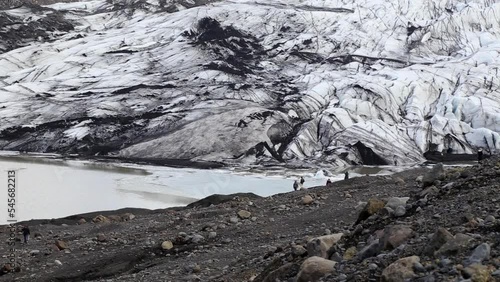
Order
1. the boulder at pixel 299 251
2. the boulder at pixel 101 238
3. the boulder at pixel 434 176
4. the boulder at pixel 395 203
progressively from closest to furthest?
the boulder at pixel 299 251
the boulder at pixel 395 203
the boulder at pixel 434 176
the boulder at pixel 101 238

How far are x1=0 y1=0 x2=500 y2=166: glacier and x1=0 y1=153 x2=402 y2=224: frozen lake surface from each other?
3.57 meters

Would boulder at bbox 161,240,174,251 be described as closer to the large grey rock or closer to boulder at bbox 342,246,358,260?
boulder at bbox 342,246,358,260

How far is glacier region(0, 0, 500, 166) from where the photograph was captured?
3741 centimetres

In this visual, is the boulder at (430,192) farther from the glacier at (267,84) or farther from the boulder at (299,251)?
the glacier at (267,84)

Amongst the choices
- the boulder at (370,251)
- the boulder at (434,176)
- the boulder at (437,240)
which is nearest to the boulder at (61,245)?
the boulder at (434,176)

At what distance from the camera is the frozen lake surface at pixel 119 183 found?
76.6 feet

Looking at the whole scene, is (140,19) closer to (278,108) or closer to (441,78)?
(278,108)

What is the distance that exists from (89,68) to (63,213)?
32107 millimetres

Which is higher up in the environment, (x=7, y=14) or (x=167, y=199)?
(x=7, y=14)

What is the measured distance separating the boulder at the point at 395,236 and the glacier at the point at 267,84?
31.0 m

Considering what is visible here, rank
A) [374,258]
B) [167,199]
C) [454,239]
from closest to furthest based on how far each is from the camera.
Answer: [454,239], [374,258], [167,199]

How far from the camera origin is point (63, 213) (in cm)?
2170

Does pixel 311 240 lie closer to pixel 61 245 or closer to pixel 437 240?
pixel 437 240

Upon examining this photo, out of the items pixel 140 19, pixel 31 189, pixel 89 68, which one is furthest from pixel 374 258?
pixel 140 19
